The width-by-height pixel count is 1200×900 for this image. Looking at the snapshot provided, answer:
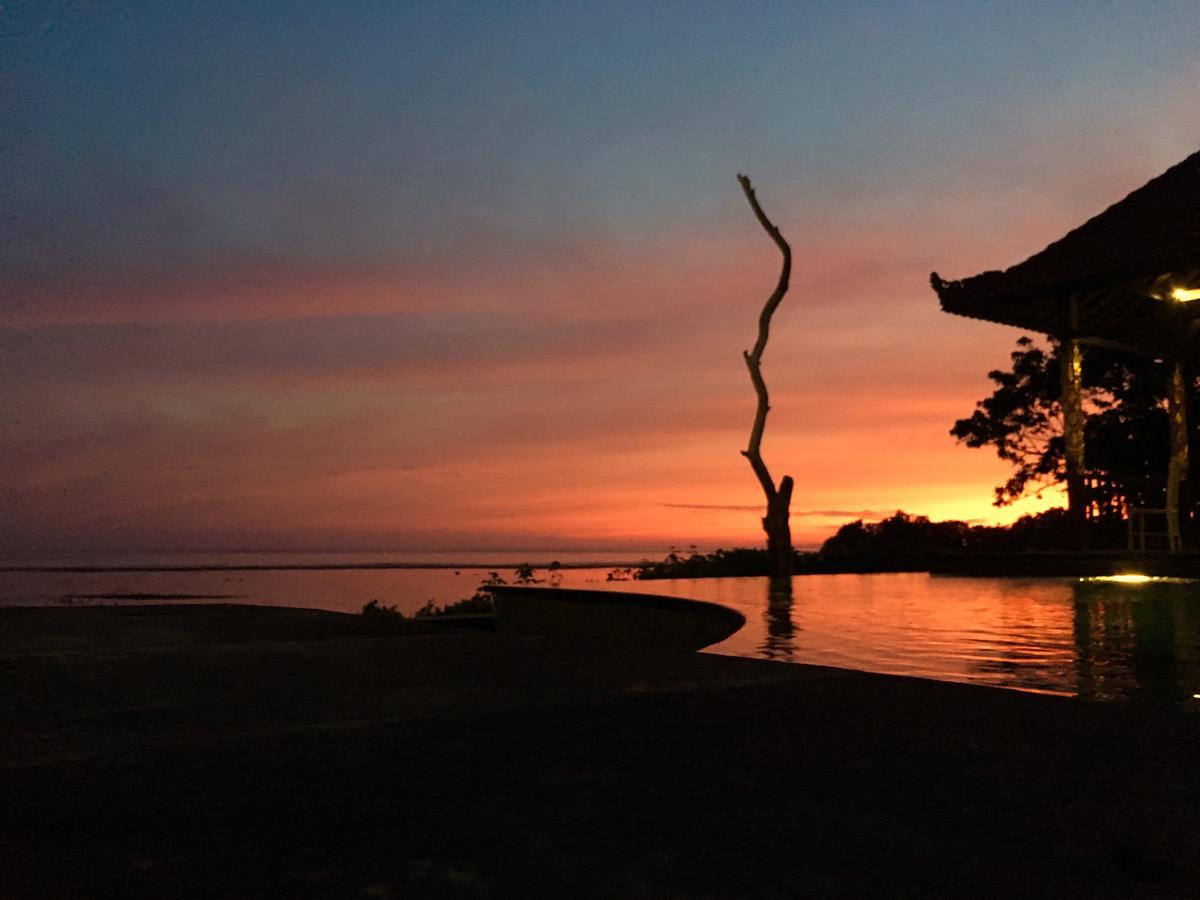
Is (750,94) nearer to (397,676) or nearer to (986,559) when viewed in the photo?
(986,559)

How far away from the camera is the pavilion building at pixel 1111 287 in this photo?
1042 centimetres

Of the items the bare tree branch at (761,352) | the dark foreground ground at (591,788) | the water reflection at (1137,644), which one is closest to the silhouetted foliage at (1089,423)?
the bare tree branch at (761,352)

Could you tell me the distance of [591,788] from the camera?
169 centimetres

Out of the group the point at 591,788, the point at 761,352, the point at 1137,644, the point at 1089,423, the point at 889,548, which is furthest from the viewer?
the point at 1089,423

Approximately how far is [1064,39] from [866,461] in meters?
9.98

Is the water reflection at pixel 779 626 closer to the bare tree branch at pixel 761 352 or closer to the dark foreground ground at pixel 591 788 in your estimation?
the dark foreground ground at pixel 591 788

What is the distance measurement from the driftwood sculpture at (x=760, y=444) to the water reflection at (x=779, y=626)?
10.2ft

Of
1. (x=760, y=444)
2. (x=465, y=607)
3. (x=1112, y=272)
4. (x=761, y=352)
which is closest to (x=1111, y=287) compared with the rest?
(x=1112, y=272)

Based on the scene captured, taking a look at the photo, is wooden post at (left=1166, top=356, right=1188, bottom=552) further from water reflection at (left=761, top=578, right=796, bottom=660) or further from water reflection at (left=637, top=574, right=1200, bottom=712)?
water reflection at (left=761, top=578, right=796, bottom=660)

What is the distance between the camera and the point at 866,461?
781 inches

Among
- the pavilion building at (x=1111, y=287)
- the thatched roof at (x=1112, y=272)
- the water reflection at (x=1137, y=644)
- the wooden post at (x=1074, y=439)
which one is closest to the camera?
the water reflection at (x=1137, y=644)

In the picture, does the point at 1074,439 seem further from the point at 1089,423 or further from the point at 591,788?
the point at 591,788

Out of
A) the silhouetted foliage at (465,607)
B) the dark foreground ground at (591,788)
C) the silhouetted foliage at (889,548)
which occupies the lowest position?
the silhouetted foliage at (465,607)

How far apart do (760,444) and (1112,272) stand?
4.73 m
